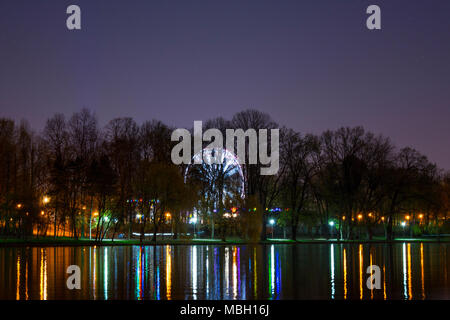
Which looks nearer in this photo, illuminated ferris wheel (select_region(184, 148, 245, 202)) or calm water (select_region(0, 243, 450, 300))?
calm water (select_region(0, 243, 450, 300))

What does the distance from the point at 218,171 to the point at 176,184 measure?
1218 cm

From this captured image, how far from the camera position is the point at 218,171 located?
79.6 meters

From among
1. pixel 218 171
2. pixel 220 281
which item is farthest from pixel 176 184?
pixel 220 281

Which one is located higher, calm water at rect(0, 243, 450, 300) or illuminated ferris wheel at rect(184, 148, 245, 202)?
illuminated ferris wheel at rect(184, 148, 245, 202)

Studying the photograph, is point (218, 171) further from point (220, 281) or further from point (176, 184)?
point (220, 281)

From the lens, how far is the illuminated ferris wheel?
248 ft

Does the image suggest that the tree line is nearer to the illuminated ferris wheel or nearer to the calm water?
the illuminated ferris wheel

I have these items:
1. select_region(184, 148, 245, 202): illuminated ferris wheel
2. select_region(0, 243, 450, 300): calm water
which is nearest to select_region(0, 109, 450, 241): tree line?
select_region(184, 148, 245, 202): illuminated ferris wheel

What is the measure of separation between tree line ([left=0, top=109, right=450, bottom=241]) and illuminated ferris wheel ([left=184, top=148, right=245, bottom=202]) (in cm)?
22

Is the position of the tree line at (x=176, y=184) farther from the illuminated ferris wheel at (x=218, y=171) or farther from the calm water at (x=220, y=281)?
the calm water at (x=220, y=281)

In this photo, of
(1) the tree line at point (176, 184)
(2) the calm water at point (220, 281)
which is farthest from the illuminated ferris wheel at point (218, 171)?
(2) the calm water at point (220, 281)

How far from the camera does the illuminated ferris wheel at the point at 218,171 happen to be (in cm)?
7569
